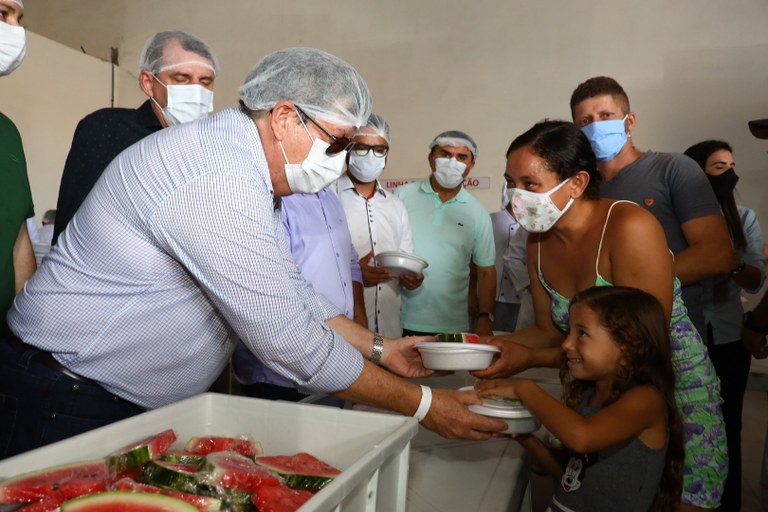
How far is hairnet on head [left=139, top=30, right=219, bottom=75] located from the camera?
2.31 meters

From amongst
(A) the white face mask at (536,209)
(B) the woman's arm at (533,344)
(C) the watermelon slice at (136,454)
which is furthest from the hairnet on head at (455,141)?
(C) the watermelon slice at (136,454)

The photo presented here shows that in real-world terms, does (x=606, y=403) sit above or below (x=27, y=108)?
below

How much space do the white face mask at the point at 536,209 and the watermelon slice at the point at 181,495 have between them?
1273 millimetres

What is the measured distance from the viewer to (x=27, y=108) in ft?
18.5

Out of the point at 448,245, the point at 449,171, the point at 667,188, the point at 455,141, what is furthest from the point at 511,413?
the point at 455,141

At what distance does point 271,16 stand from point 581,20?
10.5 ft

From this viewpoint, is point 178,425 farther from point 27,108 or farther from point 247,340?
point 27,108

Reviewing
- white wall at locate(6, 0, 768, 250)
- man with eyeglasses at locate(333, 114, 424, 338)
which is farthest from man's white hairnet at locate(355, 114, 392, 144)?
white wall at locate(6, 0, 768, 250)

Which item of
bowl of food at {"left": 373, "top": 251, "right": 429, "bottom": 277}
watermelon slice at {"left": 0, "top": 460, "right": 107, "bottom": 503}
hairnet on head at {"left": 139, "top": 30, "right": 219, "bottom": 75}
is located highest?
hairnet on head at {"left": 139, "top": 30, "right": 219, "bottom": 75}

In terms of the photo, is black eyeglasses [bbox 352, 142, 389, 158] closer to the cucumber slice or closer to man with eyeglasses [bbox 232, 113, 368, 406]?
man with eyeglasses [bbox 232, 113, 368, 406]

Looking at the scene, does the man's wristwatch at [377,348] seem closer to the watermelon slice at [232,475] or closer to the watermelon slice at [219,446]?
the watermelon slice at [219,446]

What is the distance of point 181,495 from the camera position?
0.72 metres

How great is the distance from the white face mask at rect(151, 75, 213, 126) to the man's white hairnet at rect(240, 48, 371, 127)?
3.50 feet

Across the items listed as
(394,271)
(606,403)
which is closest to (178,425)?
(606,403)
